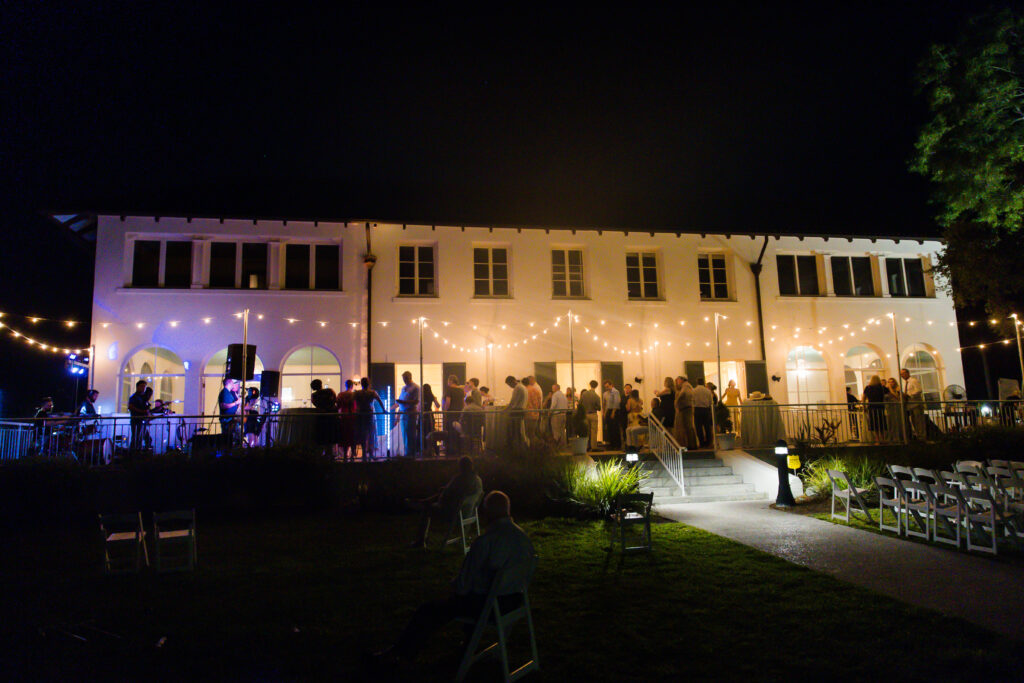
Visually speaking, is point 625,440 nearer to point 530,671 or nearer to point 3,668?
point 530,671

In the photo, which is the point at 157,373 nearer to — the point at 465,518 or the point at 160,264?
the point at 160,264

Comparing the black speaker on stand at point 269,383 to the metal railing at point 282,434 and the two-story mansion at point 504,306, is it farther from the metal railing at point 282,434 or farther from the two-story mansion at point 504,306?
the metal railing at point 282,434

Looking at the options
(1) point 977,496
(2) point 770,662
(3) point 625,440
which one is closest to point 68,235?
(3) point 625,440

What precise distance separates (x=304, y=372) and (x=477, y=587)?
1306 centimetres

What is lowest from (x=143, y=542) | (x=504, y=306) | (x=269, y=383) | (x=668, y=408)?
(x=143, y=542)

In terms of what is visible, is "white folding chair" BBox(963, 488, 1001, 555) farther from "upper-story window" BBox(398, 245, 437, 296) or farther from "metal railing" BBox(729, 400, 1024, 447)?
"upper-story window" BBox(398, 245, 437, 296)

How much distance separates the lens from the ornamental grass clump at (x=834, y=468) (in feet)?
38.4

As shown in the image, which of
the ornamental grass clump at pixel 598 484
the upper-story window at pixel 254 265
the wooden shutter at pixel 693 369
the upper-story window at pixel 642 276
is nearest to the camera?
the ornamental grass clump at pixel 598 484

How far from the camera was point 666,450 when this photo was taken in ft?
42.8

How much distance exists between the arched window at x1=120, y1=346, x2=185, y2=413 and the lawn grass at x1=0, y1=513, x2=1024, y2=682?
771 centimetres

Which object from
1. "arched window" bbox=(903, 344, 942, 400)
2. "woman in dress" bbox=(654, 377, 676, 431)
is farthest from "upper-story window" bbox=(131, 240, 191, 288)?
"arched window" bbox=(903, 344, 942, 400)

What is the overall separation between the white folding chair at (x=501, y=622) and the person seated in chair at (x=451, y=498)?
3463 millimetres

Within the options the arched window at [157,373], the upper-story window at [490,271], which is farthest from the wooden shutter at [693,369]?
the arched window at [157,373]

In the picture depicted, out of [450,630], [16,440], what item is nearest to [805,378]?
[450,630]
